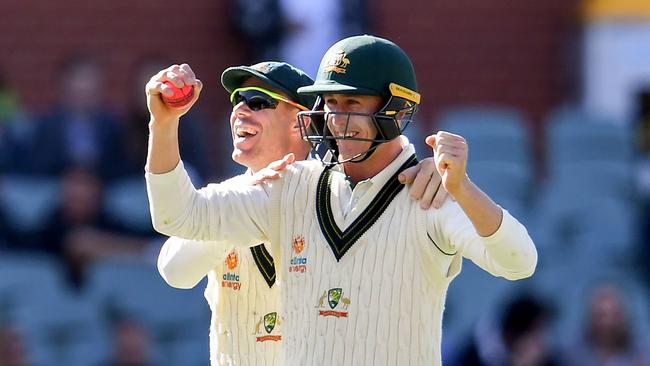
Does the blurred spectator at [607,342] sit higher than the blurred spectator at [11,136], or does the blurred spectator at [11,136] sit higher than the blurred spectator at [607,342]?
the blurred spectator at [11,136]

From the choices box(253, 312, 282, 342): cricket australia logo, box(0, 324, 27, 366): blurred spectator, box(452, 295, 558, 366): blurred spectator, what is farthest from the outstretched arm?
box(0, 324, 27, 366): blurred spectator

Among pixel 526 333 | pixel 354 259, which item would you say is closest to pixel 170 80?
pixel 354 259

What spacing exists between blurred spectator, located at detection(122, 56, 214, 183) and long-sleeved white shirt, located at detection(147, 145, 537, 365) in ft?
15.9

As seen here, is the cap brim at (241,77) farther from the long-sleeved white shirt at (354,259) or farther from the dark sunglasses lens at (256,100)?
the long-sleeved white shirt at (354,259)

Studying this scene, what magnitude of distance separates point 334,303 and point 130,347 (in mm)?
4988

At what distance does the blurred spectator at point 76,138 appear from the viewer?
31.6 ft

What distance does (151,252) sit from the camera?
9.57m

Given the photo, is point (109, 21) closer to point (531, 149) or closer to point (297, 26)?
point (297, 26)

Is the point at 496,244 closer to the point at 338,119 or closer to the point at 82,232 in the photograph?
the point at 338,119

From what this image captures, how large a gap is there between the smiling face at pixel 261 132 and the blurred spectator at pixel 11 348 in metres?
4.44

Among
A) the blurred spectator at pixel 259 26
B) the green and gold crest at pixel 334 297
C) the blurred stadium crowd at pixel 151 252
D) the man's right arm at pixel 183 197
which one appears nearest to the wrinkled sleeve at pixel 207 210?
the man's right arm at pixel 183 197

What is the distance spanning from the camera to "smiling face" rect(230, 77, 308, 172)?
5035mm

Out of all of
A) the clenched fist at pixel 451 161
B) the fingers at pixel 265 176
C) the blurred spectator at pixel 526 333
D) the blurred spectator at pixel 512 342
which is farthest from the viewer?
the blurred spectator at pixel 526 333

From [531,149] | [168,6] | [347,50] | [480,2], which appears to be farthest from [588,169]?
[347,50]
